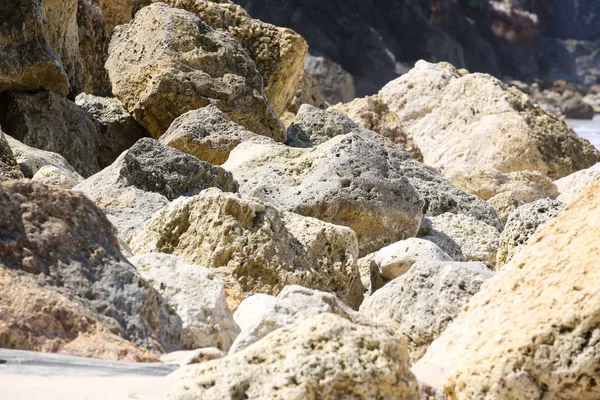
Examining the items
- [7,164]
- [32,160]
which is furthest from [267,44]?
[7,164]

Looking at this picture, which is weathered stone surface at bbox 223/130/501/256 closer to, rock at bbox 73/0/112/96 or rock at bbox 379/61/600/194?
rock at bbox 73/0/112/96

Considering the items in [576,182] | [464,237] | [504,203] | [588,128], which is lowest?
[588,128]

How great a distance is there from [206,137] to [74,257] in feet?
10.6

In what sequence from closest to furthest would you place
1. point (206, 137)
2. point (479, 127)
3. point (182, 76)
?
point (206, 137) → point (182, 76) → point (479, 127)

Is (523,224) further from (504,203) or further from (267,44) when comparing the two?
(267,44)

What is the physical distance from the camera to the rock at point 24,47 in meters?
6.07

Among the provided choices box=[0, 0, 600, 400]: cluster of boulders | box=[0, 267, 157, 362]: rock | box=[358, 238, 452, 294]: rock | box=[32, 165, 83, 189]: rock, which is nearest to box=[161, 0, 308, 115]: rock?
box=[0, 0, 600, 400]: cluster of boulders

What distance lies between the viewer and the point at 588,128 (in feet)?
89.5

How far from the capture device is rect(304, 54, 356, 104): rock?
26.6 metres

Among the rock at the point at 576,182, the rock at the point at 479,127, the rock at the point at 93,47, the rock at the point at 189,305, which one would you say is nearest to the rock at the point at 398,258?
the rock at the point at 189,305

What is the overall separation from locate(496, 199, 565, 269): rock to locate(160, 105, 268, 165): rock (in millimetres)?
1925

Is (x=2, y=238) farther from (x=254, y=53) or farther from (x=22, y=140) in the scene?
(x=254, y=53)

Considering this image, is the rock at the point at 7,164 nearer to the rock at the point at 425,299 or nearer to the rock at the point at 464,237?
the rock at the point at 425,299

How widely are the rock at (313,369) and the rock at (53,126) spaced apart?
4.18 metres
